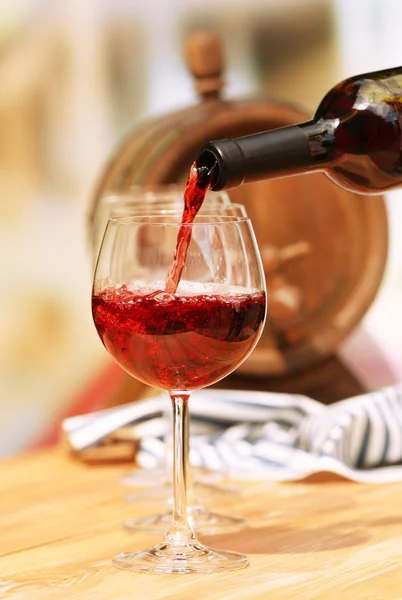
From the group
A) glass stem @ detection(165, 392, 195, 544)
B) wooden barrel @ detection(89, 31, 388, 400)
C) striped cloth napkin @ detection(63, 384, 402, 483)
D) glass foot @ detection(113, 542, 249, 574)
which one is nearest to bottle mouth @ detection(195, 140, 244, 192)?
glass stem @ detection(165, 392, 195, 544)

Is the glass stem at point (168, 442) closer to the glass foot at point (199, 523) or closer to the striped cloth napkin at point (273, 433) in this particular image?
the striped cloth napkin at point (273, 433)

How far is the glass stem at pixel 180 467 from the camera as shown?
940 mm

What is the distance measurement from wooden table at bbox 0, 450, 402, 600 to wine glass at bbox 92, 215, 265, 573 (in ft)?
0.14

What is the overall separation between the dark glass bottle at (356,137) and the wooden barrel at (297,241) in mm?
697

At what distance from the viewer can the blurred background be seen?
2.43 meters

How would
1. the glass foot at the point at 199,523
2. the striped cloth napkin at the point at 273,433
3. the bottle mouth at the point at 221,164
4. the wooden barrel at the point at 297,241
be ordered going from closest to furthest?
the bottle mouth at the point at 221,164 < the glass foot at the point at 199,523 < the striped cloth napkin at the point at 273,433 < the wooden barrel at the point at 297,241

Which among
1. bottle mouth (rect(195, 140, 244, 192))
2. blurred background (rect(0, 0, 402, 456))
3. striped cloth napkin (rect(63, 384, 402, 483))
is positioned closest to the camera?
bottle mouth (rect(195, 140, 244, 192))

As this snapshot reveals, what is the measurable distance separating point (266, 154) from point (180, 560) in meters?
0.37

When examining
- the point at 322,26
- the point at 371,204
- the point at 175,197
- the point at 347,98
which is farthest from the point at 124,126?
the point at 347,98

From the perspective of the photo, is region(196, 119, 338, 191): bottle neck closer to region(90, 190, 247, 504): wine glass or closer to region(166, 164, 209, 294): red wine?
region(166, 164, 209, 294): red wine

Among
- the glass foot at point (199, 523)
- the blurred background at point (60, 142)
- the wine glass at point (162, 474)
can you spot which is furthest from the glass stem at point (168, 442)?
the blurred background at point (60, 142)

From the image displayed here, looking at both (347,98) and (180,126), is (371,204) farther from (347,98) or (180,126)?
(347,98)

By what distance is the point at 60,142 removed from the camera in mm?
2502

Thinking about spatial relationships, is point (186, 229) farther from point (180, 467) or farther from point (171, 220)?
point (180, 467)
